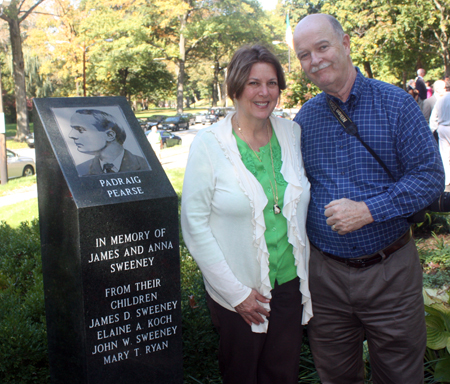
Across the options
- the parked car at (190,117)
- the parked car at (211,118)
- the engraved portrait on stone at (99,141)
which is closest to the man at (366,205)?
the engraved portrait on stone at (99,141)

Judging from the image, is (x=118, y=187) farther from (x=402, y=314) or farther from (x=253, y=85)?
(x=402, y=314)

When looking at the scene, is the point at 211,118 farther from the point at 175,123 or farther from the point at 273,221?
the point at 273,221

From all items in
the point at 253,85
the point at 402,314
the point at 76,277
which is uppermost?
the point at 253,85

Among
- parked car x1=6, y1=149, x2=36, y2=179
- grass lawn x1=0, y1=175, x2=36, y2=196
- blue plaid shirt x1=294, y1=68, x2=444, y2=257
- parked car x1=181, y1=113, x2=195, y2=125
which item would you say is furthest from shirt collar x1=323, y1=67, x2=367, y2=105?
parked car x1=181, y1=113, x2=195, y2=125

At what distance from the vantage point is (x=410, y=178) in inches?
84.3

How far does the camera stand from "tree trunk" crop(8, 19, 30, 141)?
27359 mm

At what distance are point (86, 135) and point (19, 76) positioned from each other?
29774 mm

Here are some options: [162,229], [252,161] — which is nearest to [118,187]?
[162,229]

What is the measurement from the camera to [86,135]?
99.0 inches

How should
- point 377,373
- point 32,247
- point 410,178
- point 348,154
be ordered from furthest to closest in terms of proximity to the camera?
point 32,247 < point 377,373 < point 348,154 < point 410,178

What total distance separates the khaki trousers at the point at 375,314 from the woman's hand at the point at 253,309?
1.20ft

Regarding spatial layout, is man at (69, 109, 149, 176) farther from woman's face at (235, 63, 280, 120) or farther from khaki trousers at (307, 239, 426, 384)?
khaki trousers at (307, 239, 426, 384)

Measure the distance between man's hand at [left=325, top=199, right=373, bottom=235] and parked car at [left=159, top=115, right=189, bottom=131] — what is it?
36.5 m

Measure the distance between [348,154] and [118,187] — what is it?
47.7 inches
